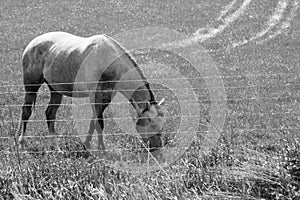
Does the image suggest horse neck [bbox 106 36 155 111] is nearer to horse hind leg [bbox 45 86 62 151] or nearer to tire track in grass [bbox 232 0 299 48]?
horse hind leg [bbox 45 86 62 151]

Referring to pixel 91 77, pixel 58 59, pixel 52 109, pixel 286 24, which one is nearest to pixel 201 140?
pixel 91 77

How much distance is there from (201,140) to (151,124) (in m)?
0.80

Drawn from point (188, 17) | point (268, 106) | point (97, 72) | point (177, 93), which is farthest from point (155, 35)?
point (97, 72)

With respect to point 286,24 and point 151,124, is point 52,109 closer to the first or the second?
point 151,124

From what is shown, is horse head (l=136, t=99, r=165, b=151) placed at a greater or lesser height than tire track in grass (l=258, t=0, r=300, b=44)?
greater

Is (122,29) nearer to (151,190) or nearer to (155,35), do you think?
(155,35)

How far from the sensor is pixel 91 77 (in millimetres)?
10477

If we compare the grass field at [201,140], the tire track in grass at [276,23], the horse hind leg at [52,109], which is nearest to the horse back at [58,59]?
the horse hind leg at [52,109]

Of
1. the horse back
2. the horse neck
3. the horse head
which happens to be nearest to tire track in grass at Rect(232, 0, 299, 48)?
the horse back

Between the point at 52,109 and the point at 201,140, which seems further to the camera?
the point at 52,109

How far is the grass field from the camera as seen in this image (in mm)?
7102

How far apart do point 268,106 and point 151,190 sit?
640 centimetres

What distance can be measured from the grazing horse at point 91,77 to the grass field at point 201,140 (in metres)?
0.41

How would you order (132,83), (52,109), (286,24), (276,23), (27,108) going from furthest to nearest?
1. (276,23)
2. (286,24)
3. (52,109)
4. (27,108)
5. (132,83)
